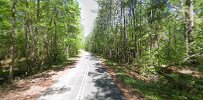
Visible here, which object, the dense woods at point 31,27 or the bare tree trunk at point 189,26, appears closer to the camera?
the bare tree trunk at point 189,26

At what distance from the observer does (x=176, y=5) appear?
1048 cm

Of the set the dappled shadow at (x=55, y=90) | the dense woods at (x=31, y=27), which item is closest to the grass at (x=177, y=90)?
the dappled shadow at (x=55, y=90)

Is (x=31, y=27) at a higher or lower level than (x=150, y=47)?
higher

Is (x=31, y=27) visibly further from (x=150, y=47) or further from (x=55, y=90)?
(x=150, y=47)

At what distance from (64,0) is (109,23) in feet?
67.7

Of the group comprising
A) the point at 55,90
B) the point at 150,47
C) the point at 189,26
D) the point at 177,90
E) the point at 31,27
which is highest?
the point at 31,27

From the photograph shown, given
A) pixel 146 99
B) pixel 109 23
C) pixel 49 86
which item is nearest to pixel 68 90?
pixel 49 86

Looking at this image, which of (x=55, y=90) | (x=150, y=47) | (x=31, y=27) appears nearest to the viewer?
(x=55, y=90)

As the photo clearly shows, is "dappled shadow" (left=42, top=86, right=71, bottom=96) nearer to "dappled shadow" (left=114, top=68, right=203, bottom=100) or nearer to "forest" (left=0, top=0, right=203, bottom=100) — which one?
"forest" (left=0, top=0, right=203, bottom=100)

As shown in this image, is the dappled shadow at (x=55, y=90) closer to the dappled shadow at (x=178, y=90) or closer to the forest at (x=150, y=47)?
the forest at (x=150, y=47)

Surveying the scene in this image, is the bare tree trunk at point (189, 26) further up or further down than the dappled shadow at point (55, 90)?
further up

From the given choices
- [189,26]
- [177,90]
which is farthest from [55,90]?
[189,26]

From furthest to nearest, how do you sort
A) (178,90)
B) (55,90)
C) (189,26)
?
(178,90) → (55,90) → (189,26)

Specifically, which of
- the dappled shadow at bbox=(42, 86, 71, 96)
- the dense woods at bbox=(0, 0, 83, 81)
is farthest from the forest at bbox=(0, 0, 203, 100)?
the dappled shadow at bbox=(42, 86, 71, 96)
